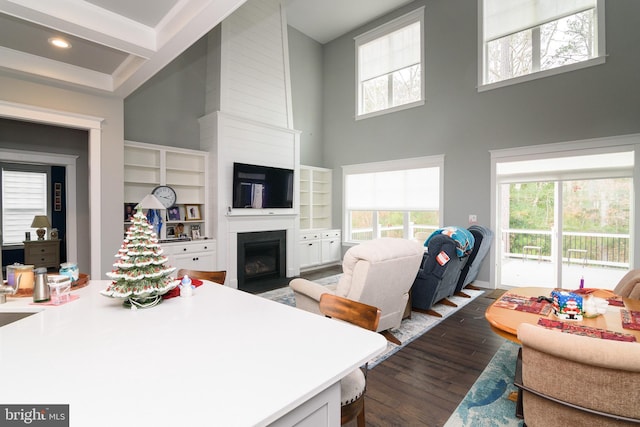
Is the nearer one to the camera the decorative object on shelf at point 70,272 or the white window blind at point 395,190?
the decorative object on shelf at point 70,272

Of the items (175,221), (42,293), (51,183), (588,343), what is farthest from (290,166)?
(588,343)

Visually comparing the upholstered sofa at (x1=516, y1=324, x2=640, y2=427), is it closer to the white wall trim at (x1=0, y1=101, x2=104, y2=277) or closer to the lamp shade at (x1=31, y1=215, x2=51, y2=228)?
the white wall trim at (x1=0, y1=101, x2=104, y2=277)

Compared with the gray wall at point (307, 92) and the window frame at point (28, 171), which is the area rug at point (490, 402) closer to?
the gray wall at point (307, 92)

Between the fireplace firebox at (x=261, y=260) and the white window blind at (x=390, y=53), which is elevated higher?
the white window blind at (x=390, y=53)

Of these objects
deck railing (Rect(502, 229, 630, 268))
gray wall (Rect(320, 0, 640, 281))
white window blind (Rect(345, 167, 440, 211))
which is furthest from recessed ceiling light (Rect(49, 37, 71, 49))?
deck railing (Rect(502, 229, 630, 268))

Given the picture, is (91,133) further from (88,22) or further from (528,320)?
(528,320)

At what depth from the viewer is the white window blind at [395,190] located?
19.8ft

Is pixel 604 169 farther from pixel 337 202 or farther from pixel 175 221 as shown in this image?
pixel 175 221

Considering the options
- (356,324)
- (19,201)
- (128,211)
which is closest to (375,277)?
(356,324)

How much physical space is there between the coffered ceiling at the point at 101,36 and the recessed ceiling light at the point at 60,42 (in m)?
0.03

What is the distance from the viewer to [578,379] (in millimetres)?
1269

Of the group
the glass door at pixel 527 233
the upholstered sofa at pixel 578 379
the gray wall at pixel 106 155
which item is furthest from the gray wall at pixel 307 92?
the upholstered sofa at pixel 578 379

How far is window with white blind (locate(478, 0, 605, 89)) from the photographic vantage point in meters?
4.45

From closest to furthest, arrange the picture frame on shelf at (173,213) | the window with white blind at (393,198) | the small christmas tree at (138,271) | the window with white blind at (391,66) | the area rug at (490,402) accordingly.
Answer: the small christmas tree at (138,271) < the area rug at (490,402) < the picture frame on shelf at (173,213) < the window with white blind at (393,198) < the window with white blind at (391,66)
